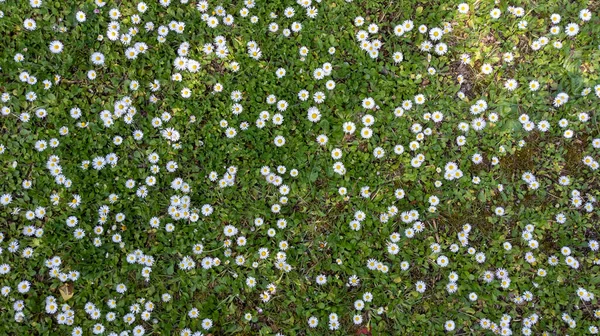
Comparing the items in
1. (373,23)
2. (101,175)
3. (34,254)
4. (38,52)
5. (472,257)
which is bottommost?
(34,254)

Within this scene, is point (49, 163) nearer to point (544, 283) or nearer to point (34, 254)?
point (34, 254)

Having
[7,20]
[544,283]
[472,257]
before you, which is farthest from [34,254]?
[544,283]

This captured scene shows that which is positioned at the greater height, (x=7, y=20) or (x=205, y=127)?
(x=7, y=20)

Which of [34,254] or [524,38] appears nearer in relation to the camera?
[34,254]

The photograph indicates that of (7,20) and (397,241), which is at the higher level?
(7,20)

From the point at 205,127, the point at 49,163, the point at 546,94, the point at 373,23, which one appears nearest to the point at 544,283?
the point at 546,94

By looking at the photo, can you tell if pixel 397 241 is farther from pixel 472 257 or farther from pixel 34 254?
pixel 34 254
